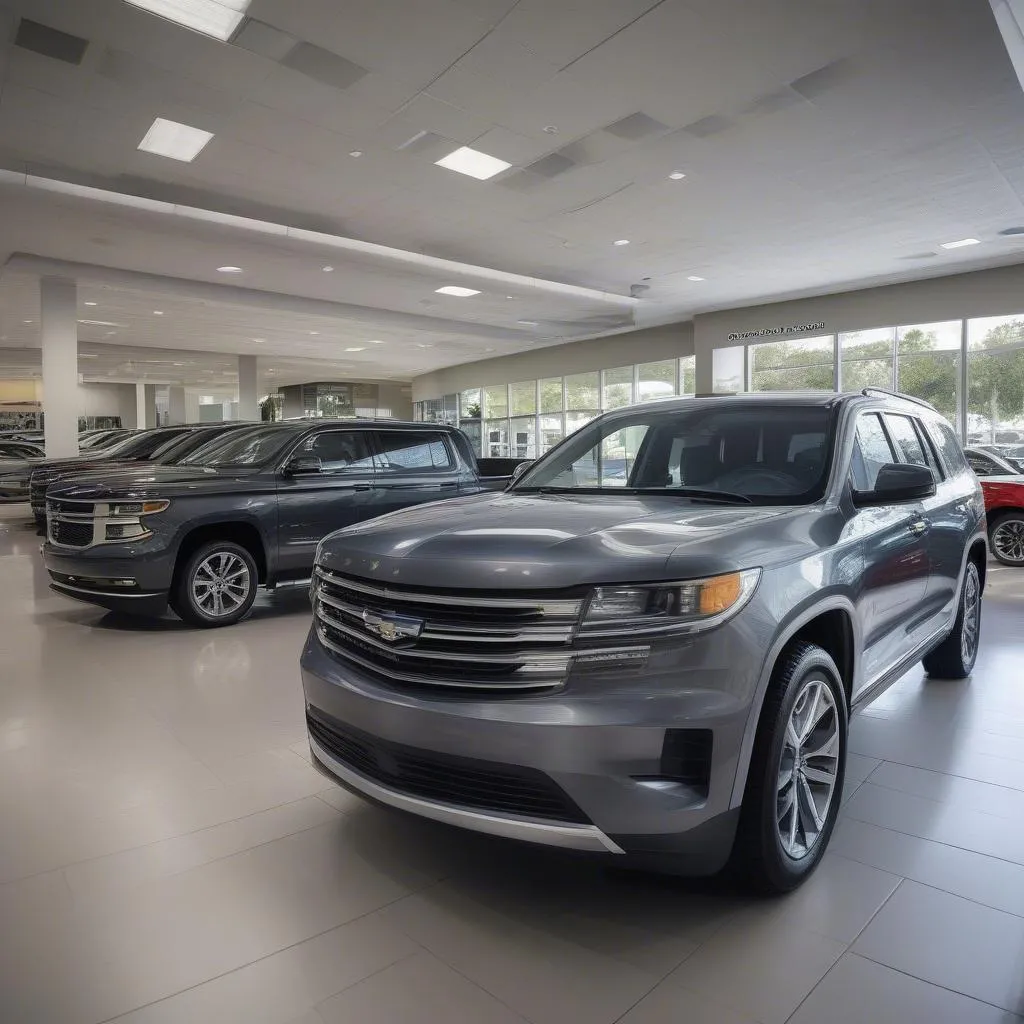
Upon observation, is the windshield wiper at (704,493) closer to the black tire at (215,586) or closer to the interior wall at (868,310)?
the black tire at (215,586)

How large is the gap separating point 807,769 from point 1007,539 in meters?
8.05

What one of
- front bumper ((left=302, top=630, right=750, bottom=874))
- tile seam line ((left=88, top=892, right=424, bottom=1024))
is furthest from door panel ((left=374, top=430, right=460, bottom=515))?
front bumper ((left=302, top=630, right=750, bottom=874))

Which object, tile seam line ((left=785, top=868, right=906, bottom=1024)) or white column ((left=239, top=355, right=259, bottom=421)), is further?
white column ((left=239, top=355, right=259, bottom=421))

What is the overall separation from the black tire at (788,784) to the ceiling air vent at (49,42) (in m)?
6.97

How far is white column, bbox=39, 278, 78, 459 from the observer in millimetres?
13836

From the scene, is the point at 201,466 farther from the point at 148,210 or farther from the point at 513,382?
the point at 513,382

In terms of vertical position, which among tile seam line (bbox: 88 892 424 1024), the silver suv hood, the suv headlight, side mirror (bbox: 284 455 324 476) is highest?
side mirror (bbox: 284 455 324 476)

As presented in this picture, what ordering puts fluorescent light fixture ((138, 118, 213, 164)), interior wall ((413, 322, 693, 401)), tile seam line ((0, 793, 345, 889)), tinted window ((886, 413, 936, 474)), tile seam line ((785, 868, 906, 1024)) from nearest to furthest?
tile seam line ((785, 868, 906, 1024)) < tile seam line ((0, 793, 345, 889)) < tinted window ((886, 413, 936, 474)) < fluorescent light fixture ((138, 118, 213, 164)) < interior wall ((413, 322, 693, 401))

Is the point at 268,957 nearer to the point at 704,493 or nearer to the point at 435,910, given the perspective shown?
the point at 435,910

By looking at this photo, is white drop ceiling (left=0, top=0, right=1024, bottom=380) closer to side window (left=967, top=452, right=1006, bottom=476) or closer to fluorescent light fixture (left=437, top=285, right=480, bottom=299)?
fluorescent light fixture (left=437, top=285, right=480, bottom=299)

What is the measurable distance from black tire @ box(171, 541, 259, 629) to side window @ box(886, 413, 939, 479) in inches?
184

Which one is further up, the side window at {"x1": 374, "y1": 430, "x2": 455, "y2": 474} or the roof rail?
the roof rail

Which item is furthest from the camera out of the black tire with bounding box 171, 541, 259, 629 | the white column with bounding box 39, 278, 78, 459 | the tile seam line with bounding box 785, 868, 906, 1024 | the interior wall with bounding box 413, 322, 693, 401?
the interior wall with bounding box 413, 322, 693, 401

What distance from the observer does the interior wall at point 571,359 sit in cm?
2131
